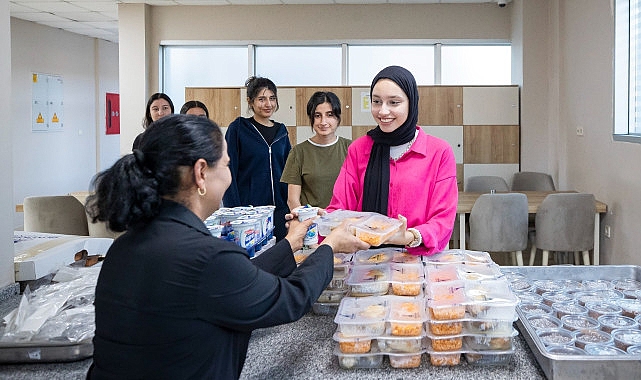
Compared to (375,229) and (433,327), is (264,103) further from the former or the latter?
(433,327)

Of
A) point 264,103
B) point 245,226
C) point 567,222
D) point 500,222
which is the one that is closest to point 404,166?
point 245,226

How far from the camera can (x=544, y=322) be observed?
1.62 metres

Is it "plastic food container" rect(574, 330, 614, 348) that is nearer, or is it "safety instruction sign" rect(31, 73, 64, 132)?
"plastic food container" rect(574, 330, 614, 348)

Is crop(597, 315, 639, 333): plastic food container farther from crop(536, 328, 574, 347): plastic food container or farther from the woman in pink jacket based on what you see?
the woman in pink jacket

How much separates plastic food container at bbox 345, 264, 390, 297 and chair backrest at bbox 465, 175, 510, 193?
183 inches

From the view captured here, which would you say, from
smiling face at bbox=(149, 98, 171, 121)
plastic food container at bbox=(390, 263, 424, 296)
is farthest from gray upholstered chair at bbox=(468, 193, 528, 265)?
plastic food container at bbox=(390, 263, 424, 296)

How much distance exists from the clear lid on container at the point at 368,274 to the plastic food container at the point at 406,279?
0.08 feet

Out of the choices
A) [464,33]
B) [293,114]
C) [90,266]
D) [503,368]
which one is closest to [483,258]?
[503,368]

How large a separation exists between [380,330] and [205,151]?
0.64 metres

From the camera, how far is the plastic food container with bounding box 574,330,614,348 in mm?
1472

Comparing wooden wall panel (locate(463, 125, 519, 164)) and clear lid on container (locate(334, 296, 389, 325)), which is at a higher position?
wooden wall panel (locate(463, 125, 519, 164))

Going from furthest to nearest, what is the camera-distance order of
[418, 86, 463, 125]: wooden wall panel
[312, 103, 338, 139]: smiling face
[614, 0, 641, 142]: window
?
[418, 86, 463, 125]: wooden wall panel < [614, 0, 641, 142]: window < [312, 103, 338, 139]: smiling face

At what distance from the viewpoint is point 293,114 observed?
263 inches

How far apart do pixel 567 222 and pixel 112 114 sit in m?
8.94
